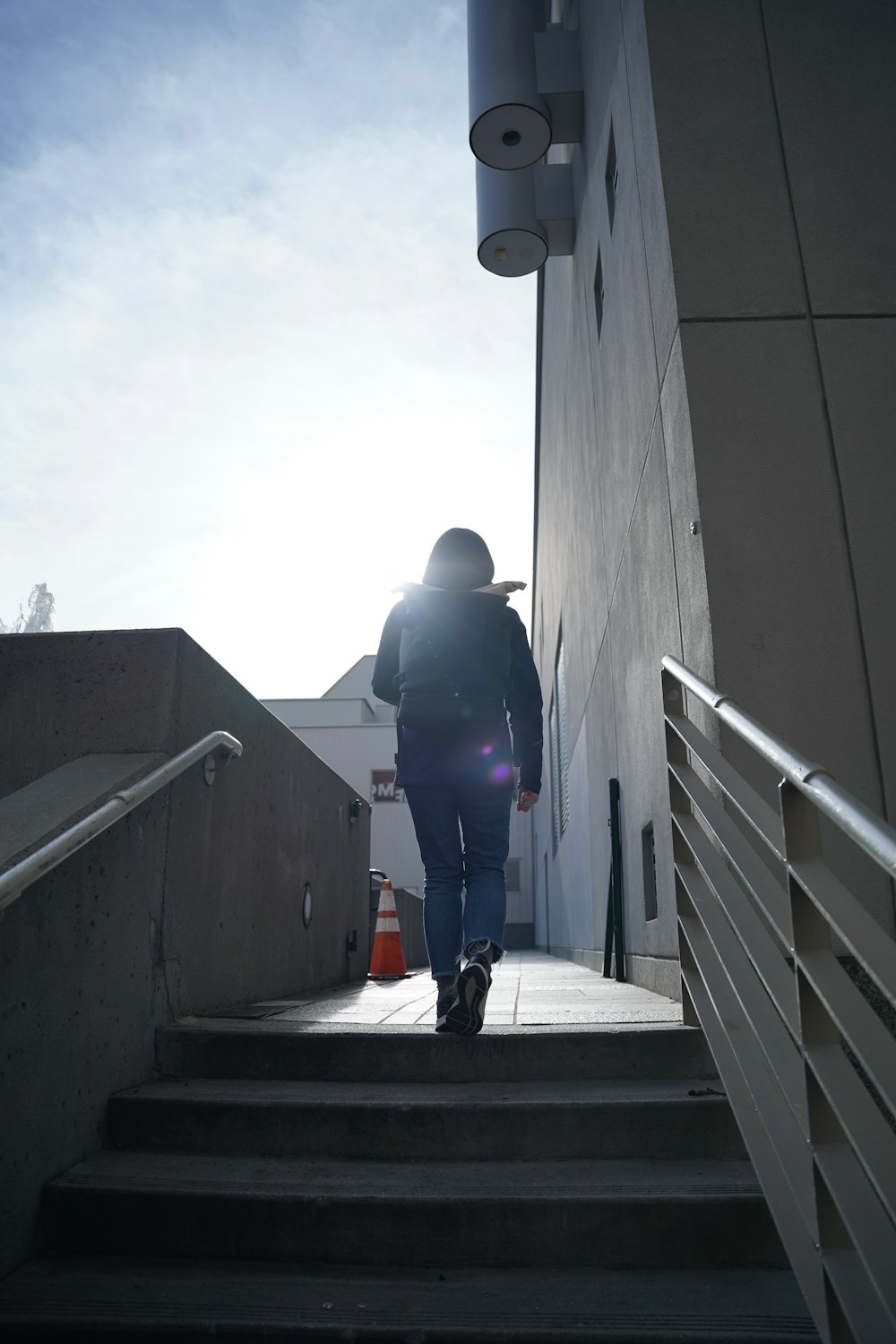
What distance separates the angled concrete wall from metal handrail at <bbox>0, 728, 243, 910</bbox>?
0.16m

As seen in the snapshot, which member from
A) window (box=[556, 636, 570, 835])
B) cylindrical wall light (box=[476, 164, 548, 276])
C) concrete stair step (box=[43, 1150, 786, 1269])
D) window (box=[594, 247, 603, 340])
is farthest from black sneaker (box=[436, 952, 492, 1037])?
window (box=[556, 636, 570, 835])

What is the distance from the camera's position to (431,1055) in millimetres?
2512

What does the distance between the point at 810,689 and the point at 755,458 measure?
32.7 inches

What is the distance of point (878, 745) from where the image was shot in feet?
9.14

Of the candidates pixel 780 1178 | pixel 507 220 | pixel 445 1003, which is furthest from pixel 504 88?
pixel 780 1178

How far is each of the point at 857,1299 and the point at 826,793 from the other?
0.72m

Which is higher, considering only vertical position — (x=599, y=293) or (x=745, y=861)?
(x=599, y=293)

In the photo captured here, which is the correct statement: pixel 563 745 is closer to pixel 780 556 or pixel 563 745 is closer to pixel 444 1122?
pixel 780 556

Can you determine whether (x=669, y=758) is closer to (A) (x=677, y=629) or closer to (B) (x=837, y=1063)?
(A) (x=677, y=629)

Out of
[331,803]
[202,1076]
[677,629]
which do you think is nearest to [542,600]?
[331,803]

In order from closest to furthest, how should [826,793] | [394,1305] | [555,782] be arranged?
[826,793] → [394,1305] → [555,782]

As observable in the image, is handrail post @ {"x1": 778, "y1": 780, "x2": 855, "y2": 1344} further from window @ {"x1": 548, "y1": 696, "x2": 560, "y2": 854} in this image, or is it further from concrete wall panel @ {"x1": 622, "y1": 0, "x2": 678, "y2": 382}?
window @ {"x1": 548, "y1": 696, "x2": 560, "y2": 854}

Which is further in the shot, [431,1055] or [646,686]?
[646,686]

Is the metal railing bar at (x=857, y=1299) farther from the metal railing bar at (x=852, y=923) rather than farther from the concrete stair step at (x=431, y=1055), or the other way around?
the concrete stair step at (x=431, y=1055)
